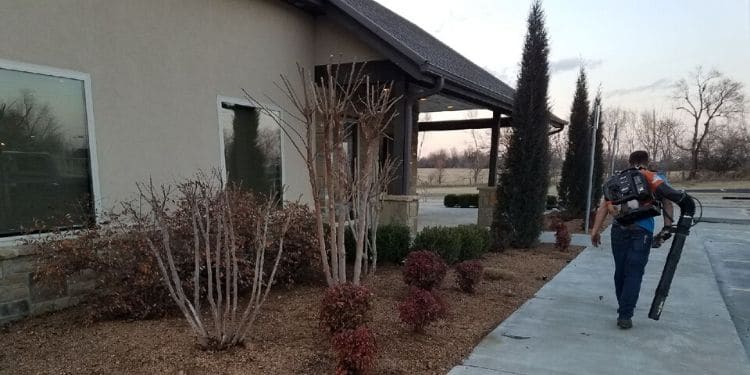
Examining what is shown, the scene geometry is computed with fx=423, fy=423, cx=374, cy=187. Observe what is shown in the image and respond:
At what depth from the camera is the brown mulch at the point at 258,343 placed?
3062 mm

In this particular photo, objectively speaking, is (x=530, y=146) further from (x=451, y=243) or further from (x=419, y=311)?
(x=419, y=311)

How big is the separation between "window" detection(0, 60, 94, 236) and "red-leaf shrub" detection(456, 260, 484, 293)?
420 centimetres

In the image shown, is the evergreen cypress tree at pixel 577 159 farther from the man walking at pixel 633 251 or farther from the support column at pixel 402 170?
the man walking at pixel 633 251

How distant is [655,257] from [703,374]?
5.27m

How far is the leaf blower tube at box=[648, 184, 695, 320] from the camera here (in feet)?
13.0

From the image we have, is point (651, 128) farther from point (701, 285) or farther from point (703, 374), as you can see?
point (703, 374)

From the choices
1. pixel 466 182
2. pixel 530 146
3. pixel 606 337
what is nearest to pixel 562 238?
pixel 530 146

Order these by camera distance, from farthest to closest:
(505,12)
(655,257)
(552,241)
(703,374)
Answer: (505,12), (552,241), (655,257), (703,374)

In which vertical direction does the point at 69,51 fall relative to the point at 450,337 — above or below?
above

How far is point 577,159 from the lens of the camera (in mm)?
13398

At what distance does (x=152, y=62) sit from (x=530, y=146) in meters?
6.71

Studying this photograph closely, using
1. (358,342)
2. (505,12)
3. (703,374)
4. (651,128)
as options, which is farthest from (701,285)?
(651,128)

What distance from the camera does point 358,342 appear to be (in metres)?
2.81

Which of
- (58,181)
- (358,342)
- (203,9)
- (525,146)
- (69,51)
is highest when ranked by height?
(203,9)
